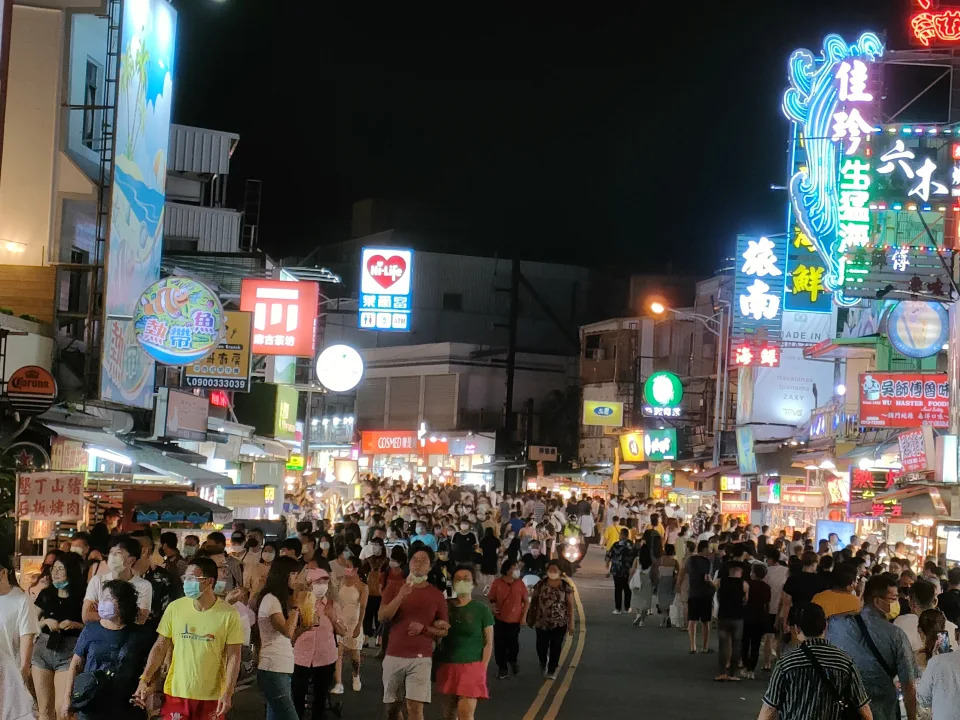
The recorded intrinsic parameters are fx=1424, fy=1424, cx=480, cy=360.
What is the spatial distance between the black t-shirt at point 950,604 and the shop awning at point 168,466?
14.6m

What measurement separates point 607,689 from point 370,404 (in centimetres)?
5909

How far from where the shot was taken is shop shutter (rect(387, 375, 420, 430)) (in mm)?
72875

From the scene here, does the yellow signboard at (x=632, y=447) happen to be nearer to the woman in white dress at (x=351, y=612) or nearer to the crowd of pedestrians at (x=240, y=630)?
the crowd of pedestrians at (x=240, y=630)

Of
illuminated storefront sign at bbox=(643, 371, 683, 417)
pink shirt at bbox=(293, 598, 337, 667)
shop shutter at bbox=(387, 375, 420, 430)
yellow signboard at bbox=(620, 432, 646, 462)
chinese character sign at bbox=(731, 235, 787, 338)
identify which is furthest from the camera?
shop shutter at bbox=(387, 375, 420, 430)

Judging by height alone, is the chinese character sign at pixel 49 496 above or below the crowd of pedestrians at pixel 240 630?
above

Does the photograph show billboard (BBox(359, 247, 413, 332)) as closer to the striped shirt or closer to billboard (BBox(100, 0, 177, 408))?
billboard (BBox(100, 0, 177, 408))

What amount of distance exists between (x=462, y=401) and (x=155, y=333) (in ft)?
163

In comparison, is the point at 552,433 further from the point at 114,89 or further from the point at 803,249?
the point at 114,89

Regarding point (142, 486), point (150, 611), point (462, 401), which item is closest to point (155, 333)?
point (142, 486)

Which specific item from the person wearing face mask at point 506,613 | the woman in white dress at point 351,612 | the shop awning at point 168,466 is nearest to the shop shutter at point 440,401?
the shop awning at point 168,466

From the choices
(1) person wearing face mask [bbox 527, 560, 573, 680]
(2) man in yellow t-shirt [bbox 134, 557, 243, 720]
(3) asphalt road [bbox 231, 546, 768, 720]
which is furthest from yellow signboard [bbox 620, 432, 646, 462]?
(2) man in yellow t-shirt [bbox 134, 557, 243, 720]

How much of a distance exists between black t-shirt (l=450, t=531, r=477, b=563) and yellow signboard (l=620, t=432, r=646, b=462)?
27.7 m

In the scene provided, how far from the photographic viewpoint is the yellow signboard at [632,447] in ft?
179

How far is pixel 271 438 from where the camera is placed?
39.4 metres
